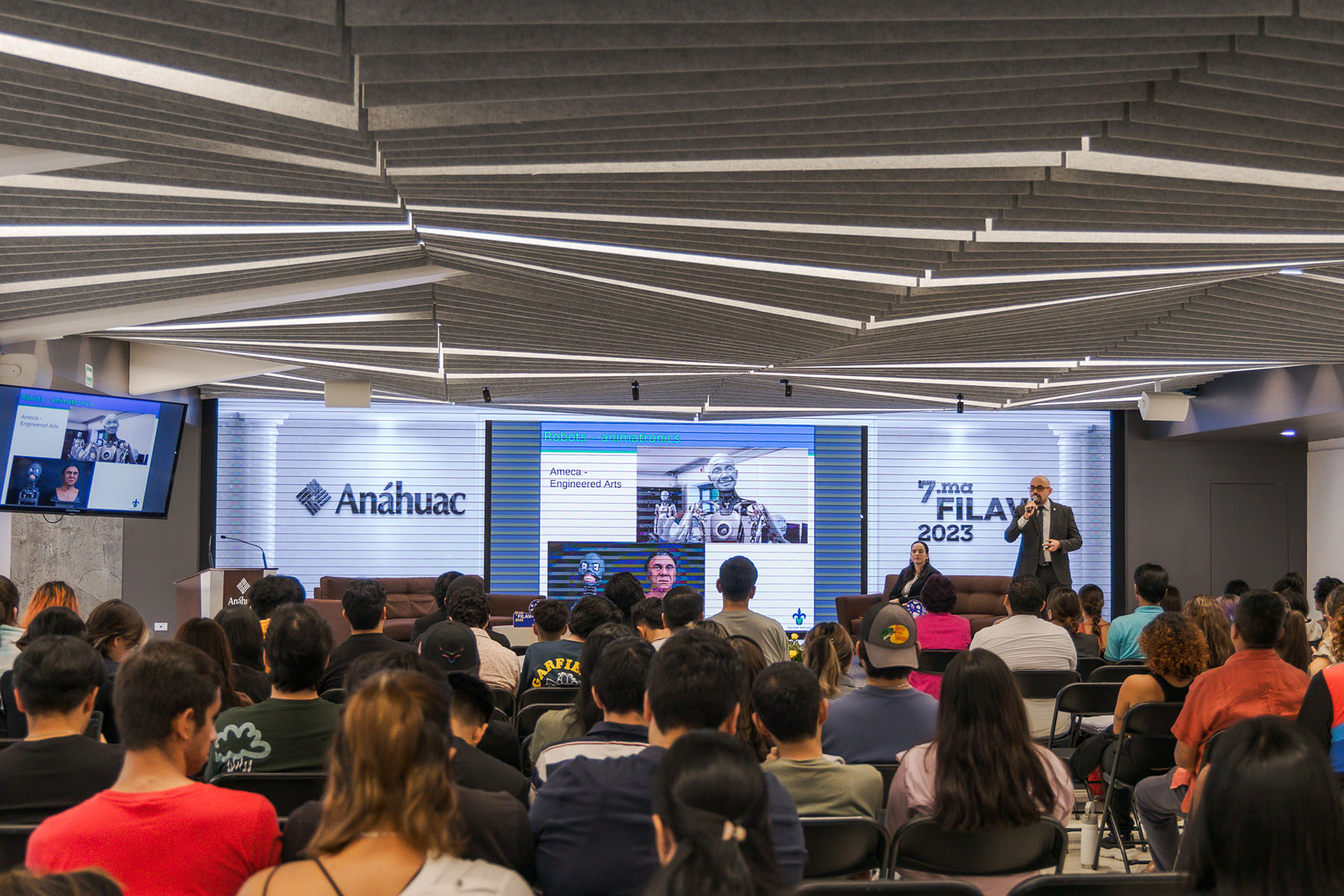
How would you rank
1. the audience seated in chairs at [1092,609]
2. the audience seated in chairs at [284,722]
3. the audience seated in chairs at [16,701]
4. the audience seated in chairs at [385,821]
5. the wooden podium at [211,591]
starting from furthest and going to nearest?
the wooden podium at [211,591]
the audience seated in chairs at [1092,609]
the audience seated in chairs at [16,701]
the audience seated in chairs at [284,722]
the audience seated in chairs at [385,821]

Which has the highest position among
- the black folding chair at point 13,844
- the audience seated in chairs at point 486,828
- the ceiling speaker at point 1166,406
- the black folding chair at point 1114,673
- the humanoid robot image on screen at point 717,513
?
the ceiling speaker at point 1166,406

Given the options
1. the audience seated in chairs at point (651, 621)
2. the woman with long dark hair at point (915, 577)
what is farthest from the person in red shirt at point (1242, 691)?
the woman with long dark hair at point (915, 577)

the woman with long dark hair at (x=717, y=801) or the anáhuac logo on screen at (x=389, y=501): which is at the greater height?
the anáhuac logo on screen at (x=389, y=501)

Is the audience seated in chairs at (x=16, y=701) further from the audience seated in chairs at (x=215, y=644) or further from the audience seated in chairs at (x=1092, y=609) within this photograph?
the audience seated in chairs at (x=1092, y=609)

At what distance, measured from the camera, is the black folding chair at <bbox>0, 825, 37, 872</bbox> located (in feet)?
9.12

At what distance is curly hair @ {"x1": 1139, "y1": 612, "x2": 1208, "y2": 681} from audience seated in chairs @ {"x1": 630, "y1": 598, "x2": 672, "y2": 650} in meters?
2.49

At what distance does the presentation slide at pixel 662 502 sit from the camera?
1480cm

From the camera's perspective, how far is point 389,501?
14914mm

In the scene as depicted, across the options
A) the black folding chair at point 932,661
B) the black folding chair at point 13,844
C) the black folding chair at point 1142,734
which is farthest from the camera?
the black folding chair at point 932,661

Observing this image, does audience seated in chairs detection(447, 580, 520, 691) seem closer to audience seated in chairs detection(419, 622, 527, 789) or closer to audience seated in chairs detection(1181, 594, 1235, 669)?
audience seated in chairs detection(419, 622, 527, 789)

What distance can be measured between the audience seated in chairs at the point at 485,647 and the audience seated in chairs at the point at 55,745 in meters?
2.34

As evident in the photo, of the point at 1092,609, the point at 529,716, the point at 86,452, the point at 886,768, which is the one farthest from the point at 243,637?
the point at 1092,609

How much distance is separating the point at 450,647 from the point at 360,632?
1.12 metres

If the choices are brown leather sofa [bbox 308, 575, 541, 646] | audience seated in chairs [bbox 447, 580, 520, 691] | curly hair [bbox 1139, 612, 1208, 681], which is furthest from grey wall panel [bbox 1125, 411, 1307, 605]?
audience seated in chairs [bbox 447, 580, 520, 691]
